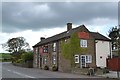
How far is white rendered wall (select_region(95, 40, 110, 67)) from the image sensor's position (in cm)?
4597

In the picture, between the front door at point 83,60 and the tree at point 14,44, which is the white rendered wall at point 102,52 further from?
the tree at point 14,44

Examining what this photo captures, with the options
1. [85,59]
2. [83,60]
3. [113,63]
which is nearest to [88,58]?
[85,59]

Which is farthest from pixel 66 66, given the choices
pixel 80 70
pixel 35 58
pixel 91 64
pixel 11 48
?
pixel 11 48

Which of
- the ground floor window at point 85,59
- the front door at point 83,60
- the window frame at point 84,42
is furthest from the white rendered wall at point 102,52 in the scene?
the front door at point 83,60

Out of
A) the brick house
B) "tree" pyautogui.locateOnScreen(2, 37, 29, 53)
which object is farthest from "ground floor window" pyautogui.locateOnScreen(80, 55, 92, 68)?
"tree" pyautogui.locateOnScreen(2, 37, 29, 53)

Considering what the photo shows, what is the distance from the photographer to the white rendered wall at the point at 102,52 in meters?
46.0

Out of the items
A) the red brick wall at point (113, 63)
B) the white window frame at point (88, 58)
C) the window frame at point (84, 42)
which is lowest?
the red brick wall at point (113, 63)

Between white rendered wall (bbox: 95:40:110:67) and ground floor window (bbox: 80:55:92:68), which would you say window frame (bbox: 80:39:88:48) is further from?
white rendered wall (bbox: 95:40:110:67)

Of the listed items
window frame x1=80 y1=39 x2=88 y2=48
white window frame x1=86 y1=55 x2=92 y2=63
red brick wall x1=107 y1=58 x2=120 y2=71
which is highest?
window frame x1=80 y1=39 x2=88 y2=48

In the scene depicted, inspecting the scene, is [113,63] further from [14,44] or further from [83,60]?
[14,44]

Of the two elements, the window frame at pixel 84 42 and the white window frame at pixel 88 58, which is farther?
the white window frame at pixel 88 58

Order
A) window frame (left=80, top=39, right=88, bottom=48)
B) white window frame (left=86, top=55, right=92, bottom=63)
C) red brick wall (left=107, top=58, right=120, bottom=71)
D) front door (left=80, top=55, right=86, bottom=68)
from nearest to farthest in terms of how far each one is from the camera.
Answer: red brick wall (left=107, top=58, right=120, bottom=71), front door (left=80, top=55, right=86, bottom=68), window frame (left=80, top=39, right=88, bottom=48), white window frame (left=86, top=55, right=92, bottom=63)

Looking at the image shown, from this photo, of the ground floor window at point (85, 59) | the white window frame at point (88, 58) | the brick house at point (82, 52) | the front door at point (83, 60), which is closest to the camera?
the brick house at point (82, 52)

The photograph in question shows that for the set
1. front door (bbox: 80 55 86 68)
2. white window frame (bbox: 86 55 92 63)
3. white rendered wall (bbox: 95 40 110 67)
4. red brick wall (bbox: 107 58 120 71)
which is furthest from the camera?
white rendered wall (bbox: 95 40 110 67)
